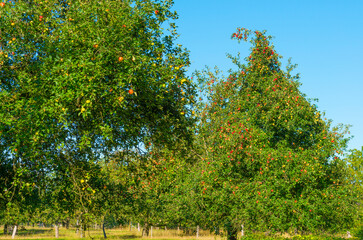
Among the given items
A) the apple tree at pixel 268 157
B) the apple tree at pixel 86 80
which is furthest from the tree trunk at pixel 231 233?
the apple tree at pixel 86 80

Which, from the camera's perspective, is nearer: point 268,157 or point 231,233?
point 268,157

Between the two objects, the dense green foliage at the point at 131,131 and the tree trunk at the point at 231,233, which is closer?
the dense green foliage at the point at 131,131

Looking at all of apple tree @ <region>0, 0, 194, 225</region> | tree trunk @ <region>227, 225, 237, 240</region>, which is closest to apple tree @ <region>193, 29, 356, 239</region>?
tree trunk @ <region>227, 225, 237, 240</region>

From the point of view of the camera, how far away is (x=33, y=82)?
9.48 m

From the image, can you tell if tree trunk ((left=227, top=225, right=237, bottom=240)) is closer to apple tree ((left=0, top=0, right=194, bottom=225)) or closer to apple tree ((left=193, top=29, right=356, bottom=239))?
apple tree ((left=193, top=29, right=356, bottom=239))

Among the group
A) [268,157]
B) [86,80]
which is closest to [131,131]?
[86,80]

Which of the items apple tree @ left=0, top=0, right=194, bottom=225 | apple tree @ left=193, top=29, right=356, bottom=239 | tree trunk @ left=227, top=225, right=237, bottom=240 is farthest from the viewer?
tree trunk @ left=227, top=225, right=237, bottom=240

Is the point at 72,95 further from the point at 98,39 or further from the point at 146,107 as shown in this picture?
the point at 146,107

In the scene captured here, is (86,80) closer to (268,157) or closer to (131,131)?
(131,131)

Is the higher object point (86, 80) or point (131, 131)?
point (86, 80)

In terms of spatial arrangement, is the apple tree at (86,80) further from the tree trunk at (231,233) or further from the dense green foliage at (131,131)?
the tree trunk at (231,233)

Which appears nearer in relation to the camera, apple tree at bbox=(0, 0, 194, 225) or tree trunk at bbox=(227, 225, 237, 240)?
apple tree at bbox=(0, 0, 194, 225)

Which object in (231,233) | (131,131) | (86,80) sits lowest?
(231,233)

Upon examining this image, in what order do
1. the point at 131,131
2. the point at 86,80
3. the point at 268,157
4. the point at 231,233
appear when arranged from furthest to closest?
the point at 231,233 → the point at 268,157 → the point at 131,131 → the point at 86,80
